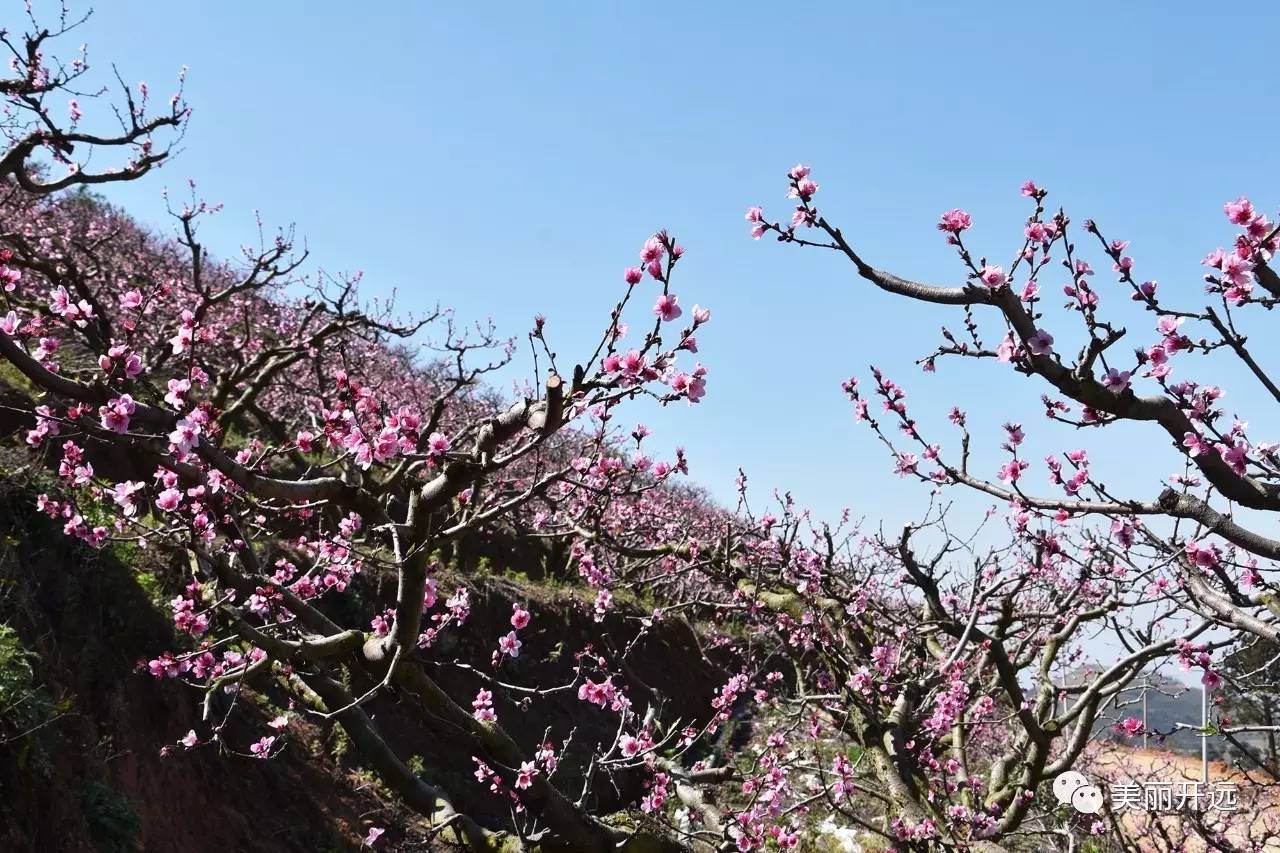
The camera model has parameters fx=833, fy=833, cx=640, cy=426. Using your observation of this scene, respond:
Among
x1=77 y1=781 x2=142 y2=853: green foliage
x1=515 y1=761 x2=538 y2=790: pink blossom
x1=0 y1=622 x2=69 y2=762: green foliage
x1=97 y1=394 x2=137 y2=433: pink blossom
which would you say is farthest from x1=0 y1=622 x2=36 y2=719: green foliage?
x1=515 y1=761 x2=538 y2=790: pink blossom

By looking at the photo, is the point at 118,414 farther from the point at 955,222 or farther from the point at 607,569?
the point at 607,569

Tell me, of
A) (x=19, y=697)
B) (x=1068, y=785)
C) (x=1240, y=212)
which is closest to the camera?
(x=1240, y=212)

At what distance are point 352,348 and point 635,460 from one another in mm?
16633

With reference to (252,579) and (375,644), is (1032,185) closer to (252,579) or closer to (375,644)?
(375,644)

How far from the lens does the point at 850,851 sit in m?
10.4

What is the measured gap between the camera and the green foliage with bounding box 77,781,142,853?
17.9 feet

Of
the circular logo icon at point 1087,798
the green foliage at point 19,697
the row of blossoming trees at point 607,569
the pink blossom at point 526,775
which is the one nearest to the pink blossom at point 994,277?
the row of blossoming trees at point 607,569

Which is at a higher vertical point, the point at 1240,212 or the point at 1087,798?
the point at 1240,212

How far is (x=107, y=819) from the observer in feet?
18.2

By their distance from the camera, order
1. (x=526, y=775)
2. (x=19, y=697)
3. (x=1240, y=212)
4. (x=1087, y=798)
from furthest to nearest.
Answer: (x=526, y=775), (x=19, y=697), (x=1087, y=798), (x=1240, y=212)

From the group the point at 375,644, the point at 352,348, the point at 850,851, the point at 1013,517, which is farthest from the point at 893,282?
the point at 352,348

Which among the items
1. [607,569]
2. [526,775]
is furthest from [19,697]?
[607,569]

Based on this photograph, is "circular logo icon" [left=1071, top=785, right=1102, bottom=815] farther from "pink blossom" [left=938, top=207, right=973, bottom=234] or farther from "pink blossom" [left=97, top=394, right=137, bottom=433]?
"pink blossom" [left=97, top=394, right=137, bottom=433]

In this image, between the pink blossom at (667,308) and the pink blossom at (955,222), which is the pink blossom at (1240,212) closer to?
the pink blossom at (955,222)
